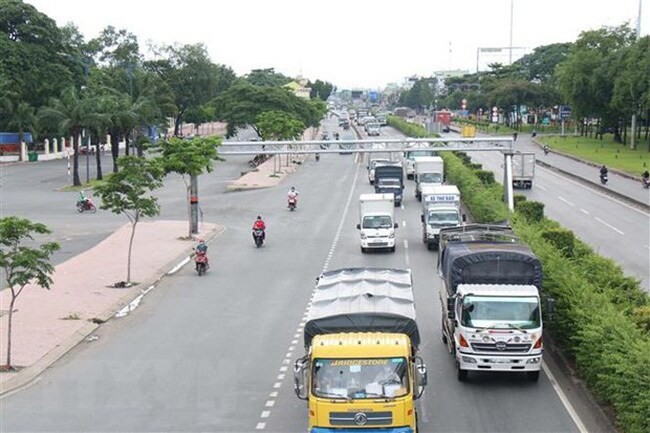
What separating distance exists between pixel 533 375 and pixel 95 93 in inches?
2458

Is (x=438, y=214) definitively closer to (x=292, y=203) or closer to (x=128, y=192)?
(x=128, y=192)

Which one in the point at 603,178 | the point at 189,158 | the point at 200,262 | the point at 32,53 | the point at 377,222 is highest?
the point at 32,53

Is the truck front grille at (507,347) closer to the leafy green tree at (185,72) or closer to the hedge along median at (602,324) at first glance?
the hedge along median at (602,324)

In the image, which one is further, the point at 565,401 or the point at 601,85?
the point at 601,85

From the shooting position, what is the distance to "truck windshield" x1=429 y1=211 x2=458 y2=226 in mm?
36984

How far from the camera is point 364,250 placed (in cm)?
3666

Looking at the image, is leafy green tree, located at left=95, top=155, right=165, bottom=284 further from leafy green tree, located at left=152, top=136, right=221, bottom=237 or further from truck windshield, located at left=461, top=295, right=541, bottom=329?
truck windshield, located at left=461, top=295, right=541, bottom=329

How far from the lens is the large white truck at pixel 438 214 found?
3684 centimetres

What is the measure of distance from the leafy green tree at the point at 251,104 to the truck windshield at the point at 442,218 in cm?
5552

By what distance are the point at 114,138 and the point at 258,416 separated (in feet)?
189

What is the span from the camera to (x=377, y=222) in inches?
1464

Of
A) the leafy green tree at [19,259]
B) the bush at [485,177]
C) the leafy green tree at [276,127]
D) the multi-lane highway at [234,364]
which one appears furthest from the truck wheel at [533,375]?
the leafy green tree at [276,127]

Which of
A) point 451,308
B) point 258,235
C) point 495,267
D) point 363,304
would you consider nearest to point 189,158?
point 258,235

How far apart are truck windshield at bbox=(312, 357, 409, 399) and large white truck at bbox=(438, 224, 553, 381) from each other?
429cm
